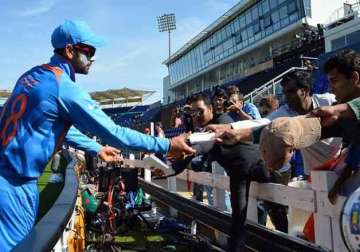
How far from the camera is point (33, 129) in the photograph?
9.36 ft

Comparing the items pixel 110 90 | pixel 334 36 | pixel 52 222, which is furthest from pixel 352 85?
pixel 110 90

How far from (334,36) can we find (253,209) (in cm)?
2439

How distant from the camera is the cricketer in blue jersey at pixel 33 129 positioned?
2822 mm

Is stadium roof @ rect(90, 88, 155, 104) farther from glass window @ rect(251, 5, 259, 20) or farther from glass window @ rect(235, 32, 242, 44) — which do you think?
glass window @ rect(251, 5, 259, 20)

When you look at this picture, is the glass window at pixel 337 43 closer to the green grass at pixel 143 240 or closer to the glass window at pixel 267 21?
the glass window at pixel 267 21

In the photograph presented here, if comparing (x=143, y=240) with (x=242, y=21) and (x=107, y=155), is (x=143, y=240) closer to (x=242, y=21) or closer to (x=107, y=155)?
(x=107, y=155)

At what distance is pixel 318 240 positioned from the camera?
11.7ft

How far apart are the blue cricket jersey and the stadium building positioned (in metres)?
24.1

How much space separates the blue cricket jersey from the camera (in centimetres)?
283

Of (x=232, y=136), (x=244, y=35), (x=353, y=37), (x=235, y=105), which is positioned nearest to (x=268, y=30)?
(x=244, y=35)

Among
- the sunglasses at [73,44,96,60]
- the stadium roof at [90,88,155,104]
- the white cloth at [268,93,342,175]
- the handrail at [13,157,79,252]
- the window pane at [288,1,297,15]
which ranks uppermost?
the window pane at [288,1,297,15]

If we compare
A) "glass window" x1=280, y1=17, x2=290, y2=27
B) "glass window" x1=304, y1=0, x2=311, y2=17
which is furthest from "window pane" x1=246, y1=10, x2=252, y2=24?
"glass window" x1=304, y1=0, x2=311, y2=17

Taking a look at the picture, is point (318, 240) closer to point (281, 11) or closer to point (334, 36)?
point (334, 36)

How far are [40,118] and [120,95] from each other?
65.6 meters
